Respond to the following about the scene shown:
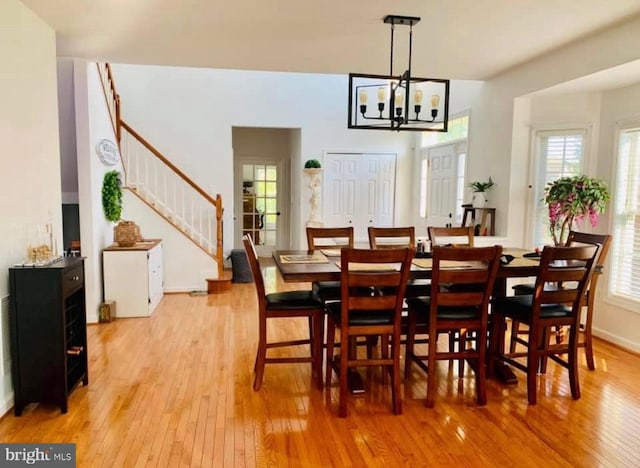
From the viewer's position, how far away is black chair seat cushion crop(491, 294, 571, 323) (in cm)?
309

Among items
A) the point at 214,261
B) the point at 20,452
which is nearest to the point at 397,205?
the point at 214,261

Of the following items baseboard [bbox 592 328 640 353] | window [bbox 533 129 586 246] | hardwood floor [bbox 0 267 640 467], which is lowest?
hardwood floor [bbox 0 267 640 467]

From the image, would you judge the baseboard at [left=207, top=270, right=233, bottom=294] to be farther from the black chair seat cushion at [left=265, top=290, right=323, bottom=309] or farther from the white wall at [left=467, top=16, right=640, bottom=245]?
the white wall at [left=467, top=16, right=640, bottom=245]

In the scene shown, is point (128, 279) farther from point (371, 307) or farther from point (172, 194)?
point (371, 307)

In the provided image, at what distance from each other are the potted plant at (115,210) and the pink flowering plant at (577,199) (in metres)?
4.43

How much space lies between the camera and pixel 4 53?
2.77 metres

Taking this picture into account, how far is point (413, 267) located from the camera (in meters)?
3.07

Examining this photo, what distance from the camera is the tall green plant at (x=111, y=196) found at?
5008 mm

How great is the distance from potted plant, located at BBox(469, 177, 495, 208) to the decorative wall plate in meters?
4.29

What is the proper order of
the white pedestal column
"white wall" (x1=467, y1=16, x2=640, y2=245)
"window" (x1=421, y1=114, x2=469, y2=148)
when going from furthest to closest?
the white pedestal column, "window" (x1=421, y1=114, x2=469, y2=148), "white wall" (x1=467, y1=16, x2=640, y2=245)

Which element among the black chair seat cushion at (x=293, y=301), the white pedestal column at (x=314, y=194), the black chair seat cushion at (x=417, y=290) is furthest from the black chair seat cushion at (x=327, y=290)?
the white pedestal column at (x=314, y=194)

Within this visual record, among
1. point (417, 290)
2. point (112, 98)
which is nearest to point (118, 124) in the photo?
point (112, 98)

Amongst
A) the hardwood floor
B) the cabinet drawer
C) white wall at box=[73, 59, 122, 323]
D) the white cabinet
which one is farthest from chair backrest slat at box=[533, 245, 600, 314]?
white wall at box=[73, 59, 122, 323]

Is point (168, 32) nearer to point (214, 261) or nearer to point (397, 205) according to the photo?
point (214, 261)
